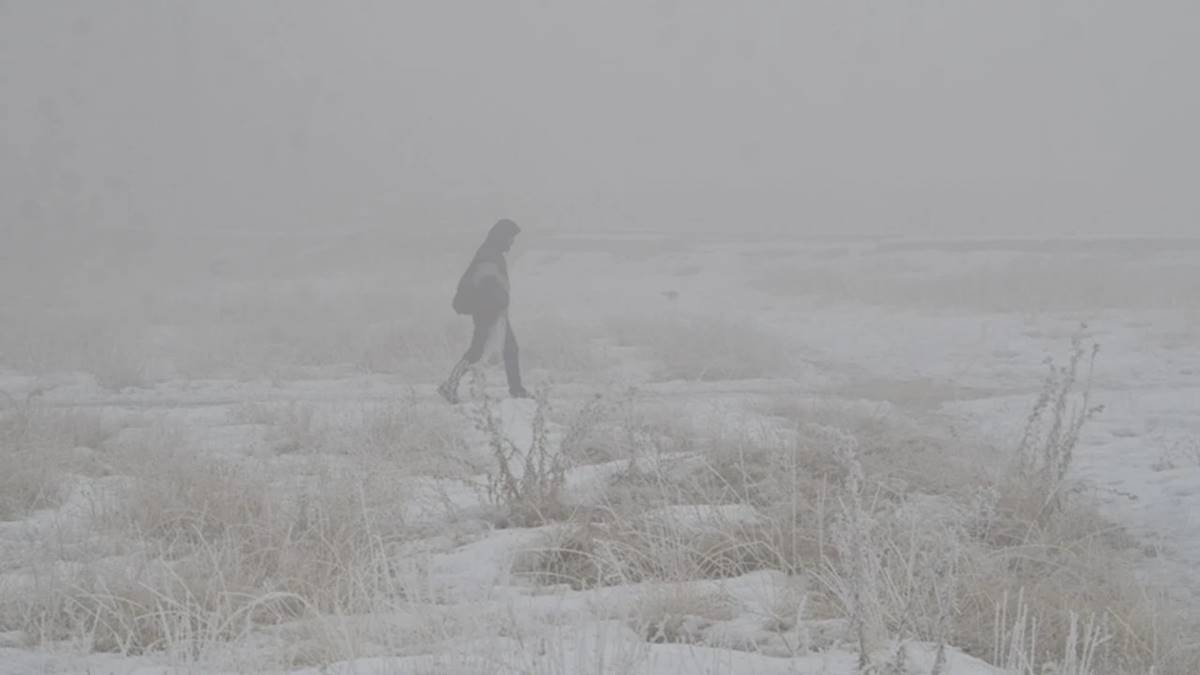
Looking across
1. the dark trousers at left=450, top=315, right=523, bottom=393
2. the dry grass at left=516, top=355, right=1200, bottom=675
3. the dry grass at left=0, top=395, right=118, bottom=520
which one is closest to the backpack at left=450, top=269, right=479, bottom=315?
the dark trousers at left=450, top=315, right=523, bottom=393

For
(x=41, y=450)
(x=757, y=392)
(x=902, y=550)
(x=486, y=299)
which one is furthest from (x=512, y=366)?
(x=902, y=550)

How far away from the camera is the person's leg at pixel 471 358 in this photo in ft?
31.1

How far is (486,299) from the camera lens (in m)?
9.52

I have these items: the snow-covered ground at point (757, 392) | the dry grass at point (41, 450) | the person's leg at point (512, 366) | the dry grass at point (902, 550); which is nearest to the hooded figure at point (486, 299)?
the person's leg at point (512, 366)

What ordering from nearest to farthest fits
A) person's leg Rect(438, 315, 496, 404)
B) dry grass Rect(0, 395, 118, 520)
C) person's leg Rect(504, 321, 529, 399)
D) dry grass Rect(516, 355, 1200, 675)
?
dry grass Rect(516, 355, 1200, 675) < dry grass Rect(0, 395, 118, 520) < person's leg Rect(438, 315, 496, 404) < person's leg Rect(504, 321, 529, 399)

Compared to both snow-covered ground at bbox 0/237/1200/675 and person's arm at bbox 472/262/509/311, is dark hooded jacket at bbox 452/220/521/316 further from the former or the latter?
snow-covered ground at bbox 0/237/1200/675

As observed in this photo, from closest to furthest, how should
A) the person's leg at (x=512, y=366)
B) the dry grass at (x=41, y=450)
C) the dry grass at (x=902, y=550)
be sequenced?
the dry grass at (x=902, y=550) < the dry grass at (x=41, y=450) < the person's leg at (x=512, y=366)

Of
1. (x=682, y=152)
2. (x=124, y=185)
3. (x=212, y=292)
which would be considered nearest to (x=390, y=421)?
(x=212, y=292)

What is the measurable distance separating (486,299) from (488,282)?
17 cm

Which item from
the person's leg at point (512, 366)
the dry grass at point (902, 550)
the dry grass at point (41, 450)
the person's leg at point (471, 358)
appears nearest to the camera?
the dry grass at point (902, 550)

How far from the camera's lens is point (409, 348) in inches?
537

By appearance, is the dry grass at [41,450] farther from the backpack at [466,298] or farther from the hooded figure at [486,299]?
the backpack at [466,298]

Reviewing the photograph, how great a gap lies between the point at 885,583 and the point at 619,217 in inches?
1321

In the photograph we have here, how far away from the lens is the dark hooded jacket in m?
9.51
